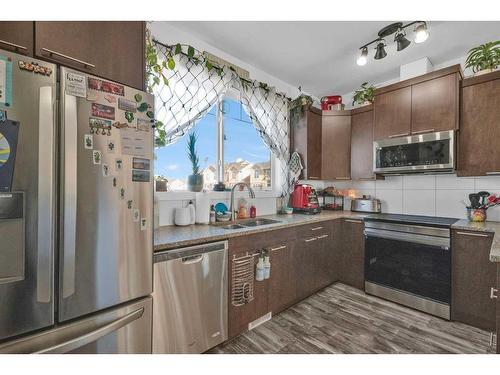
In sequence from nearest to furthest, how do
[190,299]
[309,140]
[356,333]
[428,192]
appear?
1. [190,299]
2. [356,333]
3. [428,192]
4. [309,140]

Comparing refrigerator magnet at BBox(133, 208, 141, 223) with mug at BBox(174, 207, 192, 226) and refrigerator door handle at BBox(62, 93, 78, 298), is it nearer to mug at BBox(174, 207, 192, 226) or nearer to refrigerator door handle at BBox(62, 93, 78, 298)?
refrigerator door handle at BBox(62, 93, 78, 298)

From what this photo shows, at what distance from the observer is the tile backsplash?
7.88 feet

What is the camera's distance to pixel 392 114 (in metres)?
2.62

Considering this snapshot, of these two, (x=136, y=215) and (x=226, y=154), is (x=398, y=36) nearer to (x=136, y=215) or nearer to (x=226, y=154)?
(x=226, y=154)

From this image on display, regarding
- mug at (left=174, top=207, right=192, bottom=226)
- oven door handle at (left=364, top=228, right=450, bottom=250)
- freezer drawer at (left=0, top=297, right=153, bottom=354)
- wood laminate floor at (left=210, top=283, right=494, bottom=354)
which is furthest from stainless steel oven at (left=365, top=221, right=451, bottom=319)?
freezer drawer at (left=0, top=297, right=153, bottom=354)

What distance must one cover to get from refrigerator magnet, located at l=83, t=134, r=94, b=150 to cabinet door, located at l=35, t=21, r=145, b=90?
32cm

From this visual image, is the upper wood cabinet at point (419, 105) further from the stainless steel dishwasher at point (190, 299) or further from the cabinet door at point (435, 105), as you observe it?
the stainless steel dishwasher at point (190, 299)

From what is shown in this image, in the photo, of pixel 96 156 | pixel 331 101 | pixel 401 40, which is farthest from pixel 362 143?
pixel 96 156

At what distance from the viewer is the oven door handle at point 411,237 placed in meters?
2.08

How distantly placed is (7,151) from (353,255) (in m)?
2.93

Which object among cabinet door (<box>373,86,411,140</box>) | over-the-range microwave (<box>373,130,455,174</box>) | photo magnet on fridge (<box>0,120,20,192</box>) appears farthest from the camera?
cabinet door (<box>373,86,411,140</box>)

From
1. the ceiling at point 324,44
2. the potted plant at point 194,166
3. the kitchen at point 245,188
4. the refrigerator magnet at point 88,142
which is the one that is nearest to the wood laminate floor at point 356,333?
the kitchen at point 245,188
